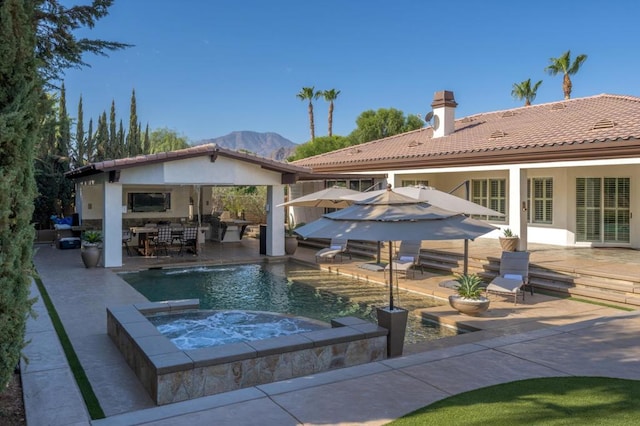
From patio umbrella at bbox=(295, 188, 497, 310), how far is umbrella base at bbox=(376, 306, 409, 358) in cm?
26

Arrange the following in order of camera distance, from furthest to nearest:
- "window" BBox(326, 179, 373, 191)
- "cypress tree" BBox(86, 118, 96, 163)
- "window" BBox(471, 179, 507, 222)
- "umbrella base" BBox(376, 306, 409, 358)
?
"cypress tree" BBox(86, 118, 96, 163) < "window" BBox(326, 179, 373, 191) < "window" BBox(471, 179, 507, 222) < "umbrella base" BBox(376, 306, 409, 358)

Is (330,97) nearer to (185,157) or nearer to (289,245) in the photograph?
(289,245)

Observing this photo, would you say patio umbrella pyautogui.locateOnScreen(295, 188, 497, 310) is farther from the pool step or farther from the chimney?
the chimney

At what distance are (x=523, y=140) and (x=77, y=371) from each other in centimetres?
1455

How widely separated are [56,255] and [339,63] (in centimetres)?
4652

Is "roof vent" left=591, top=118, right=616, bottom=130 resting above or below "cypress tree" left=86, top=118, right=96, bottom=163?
below

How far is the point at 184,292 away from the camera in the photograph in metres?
12.8

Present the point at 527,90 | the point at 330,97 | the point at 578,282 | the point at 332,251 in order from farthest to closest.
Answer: the point at 330,97 < the point at 527,90 < the point at 332,251 < the point at 578,282

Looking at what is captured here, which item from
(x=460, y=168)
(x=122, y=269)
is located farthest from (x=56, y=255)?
(x=460, y=168)

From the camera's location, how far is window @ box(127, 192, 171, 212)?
21984mm

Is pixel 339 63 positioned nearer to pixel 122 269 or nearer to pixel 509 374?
pixel 122 269

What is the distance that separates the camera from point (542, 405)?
5.44 meters

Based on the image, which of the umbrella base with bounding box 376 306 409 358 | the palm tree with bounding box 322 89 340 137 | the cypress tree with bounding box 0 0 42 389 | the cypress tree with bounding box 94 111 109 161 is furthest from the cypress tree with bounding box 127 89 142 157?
the cypress tree with bounding box 0 0 42 389

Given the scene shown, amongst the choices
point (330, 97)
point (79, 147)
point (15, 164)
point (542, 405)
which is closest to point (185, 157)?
point (15, 164)
